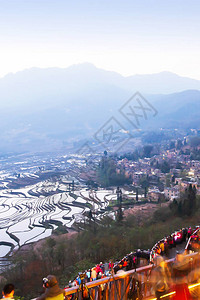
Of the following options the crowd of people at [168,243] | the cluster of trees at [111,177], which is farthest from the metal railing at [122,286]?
the cluster of trees at [111,177]

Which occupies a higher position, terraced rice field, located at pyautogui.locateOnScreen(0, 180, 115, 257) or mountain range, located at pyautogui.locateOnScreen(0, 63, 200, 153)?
mountain range, located at pyautogui.locateOnScreen(0, 63, 200, 153)

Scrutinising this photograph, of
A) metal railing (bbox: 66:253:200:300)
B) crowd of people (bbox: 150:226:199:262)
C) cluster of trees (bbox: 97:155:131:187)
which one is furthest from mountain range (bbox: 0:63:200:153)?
metal railing (bbox: 66:253:200:300)

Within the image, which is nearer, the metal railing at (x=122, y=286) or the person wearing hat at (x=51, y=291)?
the person wearing hat at (x=51, y=291)

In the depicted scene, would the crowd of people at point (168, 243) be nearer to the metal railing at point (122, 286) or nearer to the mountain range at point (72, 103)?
the metal railing at point (122, 286)

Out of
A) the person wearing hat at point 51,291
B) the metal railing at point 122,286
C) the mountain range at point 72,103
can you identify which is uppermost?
the mountain range at point 72,103

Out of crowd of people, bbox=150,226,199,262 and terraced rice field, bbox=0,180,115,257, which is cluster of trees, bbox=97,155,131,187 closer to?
terraced rice field, bbox=0,180,115,257

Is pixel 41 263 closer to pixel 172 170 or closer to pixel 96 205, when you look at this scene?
pixel 96 205

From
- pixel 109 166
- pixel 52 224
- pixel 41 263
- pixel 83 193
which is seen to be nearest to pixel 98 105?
pixel 109 166

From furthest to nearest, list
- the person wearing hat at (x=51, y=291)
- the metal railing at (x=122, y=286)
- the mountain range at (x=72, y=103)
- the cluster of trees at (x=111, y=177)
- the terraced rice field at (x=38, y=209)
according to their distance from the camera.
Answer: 1. the mountain range at (x=72, y=103)
2. the cluster of trees at (x=111, y=177)
3. the terraced rice field at (x=38, y=209)
4. the metal railing at (x=122, y=286)
5. the person wearing hat at (x=51, y=291)

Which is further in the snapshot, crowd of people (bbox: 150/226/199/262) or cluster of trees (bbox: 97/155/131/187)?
cluster of trees (bbox: 97/155/131/187)
